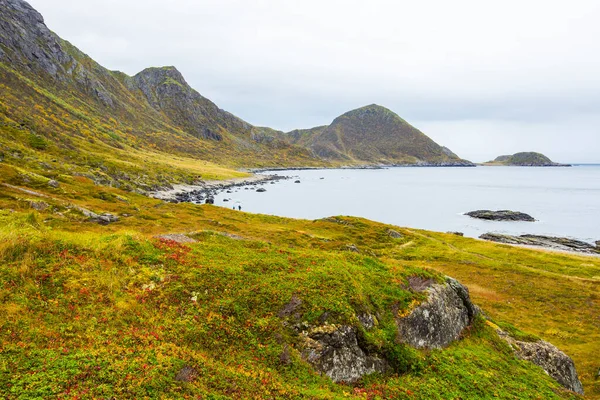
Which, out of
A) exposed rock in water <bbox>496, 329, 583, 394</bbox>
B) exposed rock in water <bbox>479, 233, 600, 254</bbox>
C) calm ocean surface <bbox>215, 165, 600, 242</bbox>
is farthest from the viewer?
calm ocean surface <bbox>215, 165, 600, 242</bbox>

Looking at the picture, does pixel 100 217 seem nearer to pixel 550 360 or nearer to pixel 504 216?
pixel 550 360

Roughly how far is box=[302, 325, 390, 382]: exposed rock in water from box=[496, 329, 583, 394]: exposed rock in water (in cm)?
1305

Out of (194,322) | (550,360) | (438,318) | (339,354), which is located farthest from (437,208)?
(194,322)

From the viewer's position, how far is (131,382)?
36.9ft

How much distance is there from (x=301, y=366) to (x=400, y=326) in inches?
287

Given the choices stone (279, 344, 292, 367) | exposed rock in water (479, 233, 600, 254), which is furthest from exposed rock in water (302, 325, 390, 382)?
Answer: exposed rock in water (479, 233, 600, 254)

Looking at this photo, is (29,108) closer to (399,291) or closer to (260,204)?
(260,204)

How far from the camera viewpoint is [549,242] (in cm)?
9381

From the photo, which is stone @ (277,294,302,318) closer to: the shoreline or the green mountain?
the green mountain

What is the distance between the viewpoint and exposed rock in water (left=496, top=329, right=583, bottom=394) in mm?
22453

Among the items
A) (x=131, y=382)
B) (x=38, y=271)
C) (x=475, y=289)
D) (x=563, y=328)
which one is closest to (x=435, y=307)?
(x=131, y=382)

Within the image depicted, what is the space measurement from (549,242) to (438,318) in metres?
97.3

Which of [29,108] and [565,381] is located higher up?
[29,108]

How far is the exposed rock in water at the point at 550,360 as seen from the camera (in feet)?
73.7
